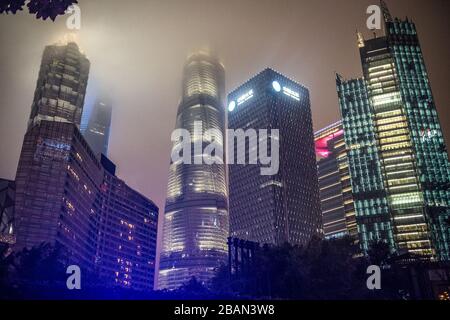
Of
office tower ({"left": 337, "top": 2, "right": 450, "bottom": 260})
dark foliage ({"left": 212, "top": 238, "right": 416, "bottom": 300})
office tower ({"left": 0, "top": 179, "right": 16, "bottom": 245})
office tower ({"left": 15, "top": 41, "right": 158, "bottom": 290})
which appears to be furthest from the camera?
office tower ({"left": 337, "top": 2, "right": 450, "bottom": 260})

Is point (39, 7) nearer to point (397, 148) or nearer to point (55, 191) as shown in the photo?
point (55, 191)

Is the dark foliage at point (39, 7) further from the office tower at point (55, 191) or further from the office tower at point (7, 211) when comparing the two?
the office tower at point (55, 191)

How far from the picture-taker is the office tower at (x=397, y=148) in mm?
159250

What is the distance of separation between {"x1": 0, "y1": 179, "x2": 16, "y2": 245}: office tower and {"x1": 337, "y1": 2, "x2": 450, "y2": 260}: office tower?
125027 mm

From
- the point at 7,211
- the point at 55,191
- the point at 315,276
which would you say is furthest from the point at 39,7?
the point at 55,191

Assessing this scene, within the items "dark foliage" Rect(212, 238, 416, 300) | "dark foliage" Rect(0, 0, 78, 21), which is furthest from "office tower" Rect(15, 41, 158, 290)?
"dark foliage" Rect(0, 0, 78, 21)

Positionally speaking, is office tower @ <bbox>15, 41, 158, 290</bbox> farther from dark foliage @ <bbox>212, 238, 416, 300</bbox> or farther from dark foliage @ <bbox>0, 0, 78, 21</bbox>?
dark foliage @ <bbox>0, 0, 78, 21</bbox>

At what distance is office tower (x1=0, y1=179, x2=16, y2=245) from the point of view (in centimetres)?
9075

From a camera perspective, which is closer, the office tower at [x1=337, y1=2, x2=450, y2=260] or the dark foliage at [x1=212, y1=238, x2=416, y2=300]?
the dark foliage at [x1=212, y1=238, x2=416, y2=300]

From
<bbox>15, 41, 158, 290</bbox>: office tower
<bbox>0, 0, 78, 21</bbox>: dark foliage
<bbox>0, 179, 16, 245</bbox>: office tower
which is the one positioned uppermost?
<bbox>15, 41, 158, 290</bbox>: office tower

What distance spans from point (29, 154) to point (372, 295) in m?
126

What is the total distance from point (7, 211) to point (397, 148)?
150499 millimetres
